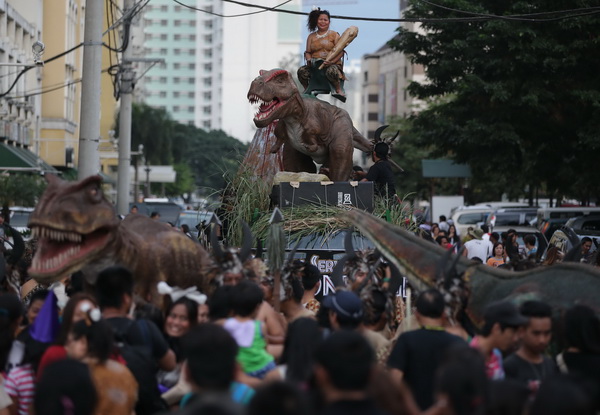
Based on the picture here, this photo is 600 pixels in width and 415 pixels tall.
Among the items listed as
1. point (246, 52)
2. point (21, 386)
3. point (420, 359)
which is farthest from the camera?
point (246, 52)

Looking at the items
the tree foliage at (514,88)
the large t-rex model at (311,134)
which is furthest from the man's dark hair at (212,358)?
the tree foliage at (514,88)

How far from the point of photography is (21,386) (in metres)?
6.74

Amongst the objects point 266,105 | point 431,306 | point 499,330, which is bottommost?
point 499,330

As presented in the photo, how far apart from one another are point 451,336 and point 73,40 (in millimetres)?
47553

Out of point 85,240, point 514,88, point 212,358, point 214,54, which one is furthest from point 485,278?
point 214,54

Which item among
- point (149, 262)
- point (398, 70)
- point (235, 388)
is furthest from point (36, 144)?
point (398, 70)

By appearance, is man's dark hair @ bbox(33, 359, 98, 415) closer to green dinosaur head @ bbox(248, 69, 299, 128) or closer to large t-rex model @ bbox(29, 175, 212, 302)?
large t-rex model @ bbox(29, 175, 212, 302)

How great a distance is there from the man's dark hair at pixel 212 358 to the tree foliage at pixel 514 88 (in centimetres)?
2271

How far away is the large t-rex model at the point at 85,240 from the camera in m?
7.96

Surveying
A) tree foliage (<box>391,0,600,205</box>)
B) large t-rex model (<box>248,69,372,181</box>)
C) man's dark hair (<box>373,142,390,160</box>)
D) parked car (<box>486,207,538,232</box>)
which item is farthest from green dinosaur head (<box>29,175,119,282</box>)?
parked car (<box>486,207,538,232</box>)

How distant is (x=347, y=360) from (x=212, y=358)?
64 centimetres

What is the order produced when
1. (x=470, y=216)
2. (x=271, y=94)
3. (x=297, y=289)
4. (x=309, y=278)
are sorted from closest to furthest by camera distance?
(x=297, y=289)
(x=309, y=278)
(x=271, y=94)
(x=470, y=216)

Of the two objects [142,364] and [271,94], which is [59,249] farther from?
[271,94]

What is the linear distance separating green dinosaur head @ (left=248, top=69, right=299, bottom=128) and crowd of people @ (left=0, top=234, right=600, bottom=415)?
5.57 meters
